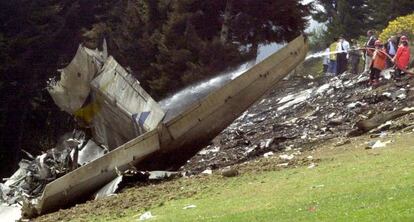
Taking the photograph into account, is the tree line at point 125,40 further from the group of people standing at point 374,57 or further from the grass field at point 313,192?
the grass field at point 313,192

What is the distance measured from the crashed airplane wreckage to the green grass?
3.15 meters

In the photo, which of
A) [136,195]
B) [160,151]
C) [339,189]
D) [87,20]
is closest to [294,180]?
[339,189]

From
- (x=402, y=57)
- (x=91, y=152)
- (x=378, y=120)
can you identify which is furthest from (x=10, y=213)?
(x=402, y=57)

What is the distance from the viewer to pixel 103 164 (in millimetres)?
15578

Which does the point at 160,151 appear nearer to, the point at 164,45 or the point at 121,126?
the point at 121,126

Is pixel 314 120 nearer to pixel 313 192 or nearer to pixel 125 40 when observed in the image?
pixel 313 192

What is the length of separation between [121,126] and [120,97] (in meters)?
0.84

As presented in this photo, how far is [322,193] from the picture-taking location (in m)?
9.57

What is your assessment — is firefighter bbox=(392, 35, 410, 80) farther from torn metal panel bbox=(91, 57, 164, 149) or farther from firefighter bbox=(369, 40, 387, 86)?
torn metal panel bbox=(91, 57, 164, 149)

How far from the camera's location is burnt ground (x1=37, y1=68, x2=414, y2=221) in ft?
42.4

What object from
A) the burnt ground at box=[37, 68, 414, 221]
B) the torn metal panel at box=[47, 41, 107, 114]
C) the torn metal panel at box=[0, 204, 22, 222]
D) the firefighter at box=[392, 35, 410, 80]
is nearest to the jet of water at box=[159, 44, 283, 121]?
the burnt ground at box=[37, 68, 414, 221]

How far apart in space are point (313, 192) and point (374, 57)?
1159cm

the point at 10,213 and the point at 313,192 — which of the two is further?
the point at 10,213

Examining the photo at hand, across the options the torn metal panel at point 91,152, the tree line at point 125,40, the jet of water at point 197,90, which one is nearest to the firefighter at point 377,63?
the jet of water at point 197,90
